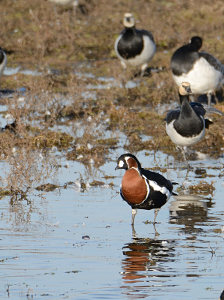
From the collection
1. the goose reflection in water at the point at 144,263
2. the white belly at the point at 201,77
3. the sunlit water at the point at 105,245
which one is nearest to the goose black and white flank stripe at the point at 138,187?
the sunlit water at the point at 105,245

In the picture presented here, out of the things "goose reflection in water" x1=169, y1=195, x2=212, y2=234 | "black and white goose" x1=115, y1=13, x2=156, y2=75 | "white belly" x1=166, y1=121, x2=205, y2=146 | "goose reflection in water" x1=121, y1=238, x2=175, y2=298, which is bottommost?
"goose reflection in water" x1=121, y1=238, x2=175, y2=298

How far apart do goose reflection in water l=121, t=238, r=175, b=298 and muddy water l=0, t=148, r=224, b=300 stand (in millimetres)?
10

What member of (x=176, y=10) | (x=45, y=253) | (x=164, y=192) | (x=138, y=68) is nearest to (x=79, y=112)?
(x=138, y=68)

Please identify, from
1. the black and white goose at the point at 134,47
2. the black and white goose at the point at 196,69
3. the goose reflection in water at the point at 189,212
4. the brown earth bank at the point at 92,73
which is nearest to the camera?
the goose reflection in water at the point at 189,212

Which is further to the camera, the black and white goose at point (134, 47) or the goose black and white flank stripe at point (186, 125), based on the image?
the black and white goose at point (134, 47)

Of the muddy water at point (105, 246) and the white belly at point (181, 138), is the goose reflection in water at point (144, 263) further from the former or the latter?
the white belly at point (181, 138)

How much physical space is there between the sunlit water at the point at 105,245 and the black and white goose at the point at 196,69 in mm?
4715

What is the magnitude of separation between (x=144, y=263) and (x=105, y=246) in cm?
72

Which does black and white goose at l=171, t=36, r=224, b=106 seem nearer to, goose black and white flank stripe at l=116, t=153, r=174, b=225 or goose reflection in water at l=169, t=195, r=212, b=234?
goose reflection in water at l=169, t=195, r=212, b=234

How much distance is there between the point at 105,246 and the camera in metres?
9.59

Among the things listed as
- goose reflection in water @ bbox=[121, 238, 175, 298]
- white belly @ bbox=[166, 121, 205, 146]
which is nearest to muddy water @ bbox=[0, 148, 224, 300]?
goose reflection in water @ bbox=[121, 238, 175, 298]

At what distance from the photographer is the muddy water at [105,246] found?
7.97 m

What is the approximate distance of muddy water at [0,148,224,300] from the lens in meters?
7.97

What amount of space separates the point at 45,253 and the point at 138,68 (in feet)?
44.2
